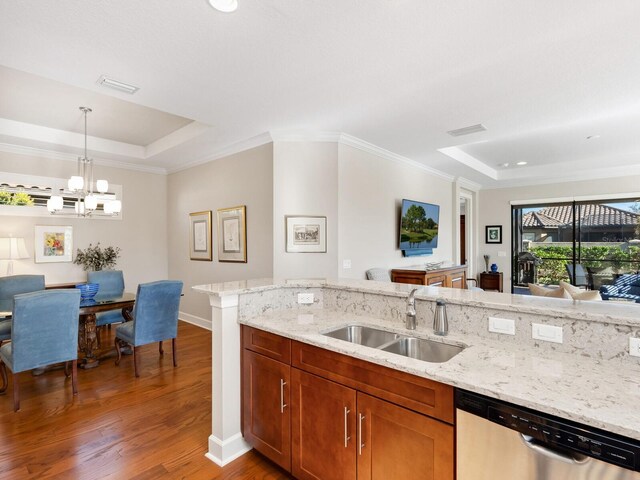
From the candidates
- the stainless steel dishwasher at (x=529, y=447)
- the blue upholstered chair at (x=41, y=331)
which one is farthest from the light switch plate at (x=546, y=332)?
the blue upholstered chair at (x=41, y=331)

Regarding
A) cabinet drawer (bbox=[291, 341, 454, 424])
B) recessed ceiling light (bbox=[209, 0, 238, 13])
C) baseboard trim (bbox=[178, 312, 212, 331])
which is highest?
recessed ceiling light (bbox=[209, 0, 238, 13])

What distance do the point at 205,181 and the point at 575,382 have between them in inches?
202

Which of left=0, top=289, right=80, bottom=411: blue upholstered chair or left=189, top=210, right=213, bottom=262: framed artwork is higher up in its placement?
left=189, top=210, right=213, bottom=262: framed artwork

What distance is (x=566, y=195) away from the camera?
695 cm

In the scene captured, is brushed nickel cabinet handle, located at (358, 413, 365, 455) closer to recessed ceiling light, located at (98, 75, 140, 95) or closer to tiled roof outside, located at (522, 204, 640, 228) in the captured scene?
recessed ceiling light, located at (98, 75, 140, 95)

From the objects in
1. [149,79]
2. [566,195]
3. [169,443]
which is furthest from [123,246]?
[566,195]

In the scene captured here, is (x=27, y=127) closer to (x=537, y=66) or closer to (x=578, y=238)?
(x=537, y=66)

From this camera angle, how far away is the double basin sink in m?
1.77

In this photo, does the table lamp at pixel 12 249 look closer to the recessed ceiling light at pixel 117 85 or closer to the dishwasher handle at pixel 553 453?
the recessed ceiling light at pixel 117 85

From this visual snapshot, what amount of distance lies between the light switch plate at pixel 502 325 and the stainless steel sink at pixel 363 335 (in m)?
0.54

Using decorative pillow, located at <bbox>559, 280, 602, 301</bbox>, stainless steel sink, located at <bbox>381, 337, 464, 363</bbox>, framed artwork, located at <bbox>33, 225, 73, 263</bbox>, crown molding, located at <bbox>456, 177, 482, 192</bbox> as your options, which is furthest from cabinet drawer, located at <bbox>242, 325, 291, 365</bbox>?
crown molding, located at <bbox>456, 177, 482, 192</bbox>

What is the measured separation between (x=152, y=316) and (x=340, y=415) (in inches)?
106

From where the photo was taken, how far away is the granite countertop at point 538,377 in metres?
1.05

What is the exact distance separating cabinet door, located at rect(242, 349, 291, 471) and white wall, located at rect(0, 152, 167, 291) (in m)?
4.41
